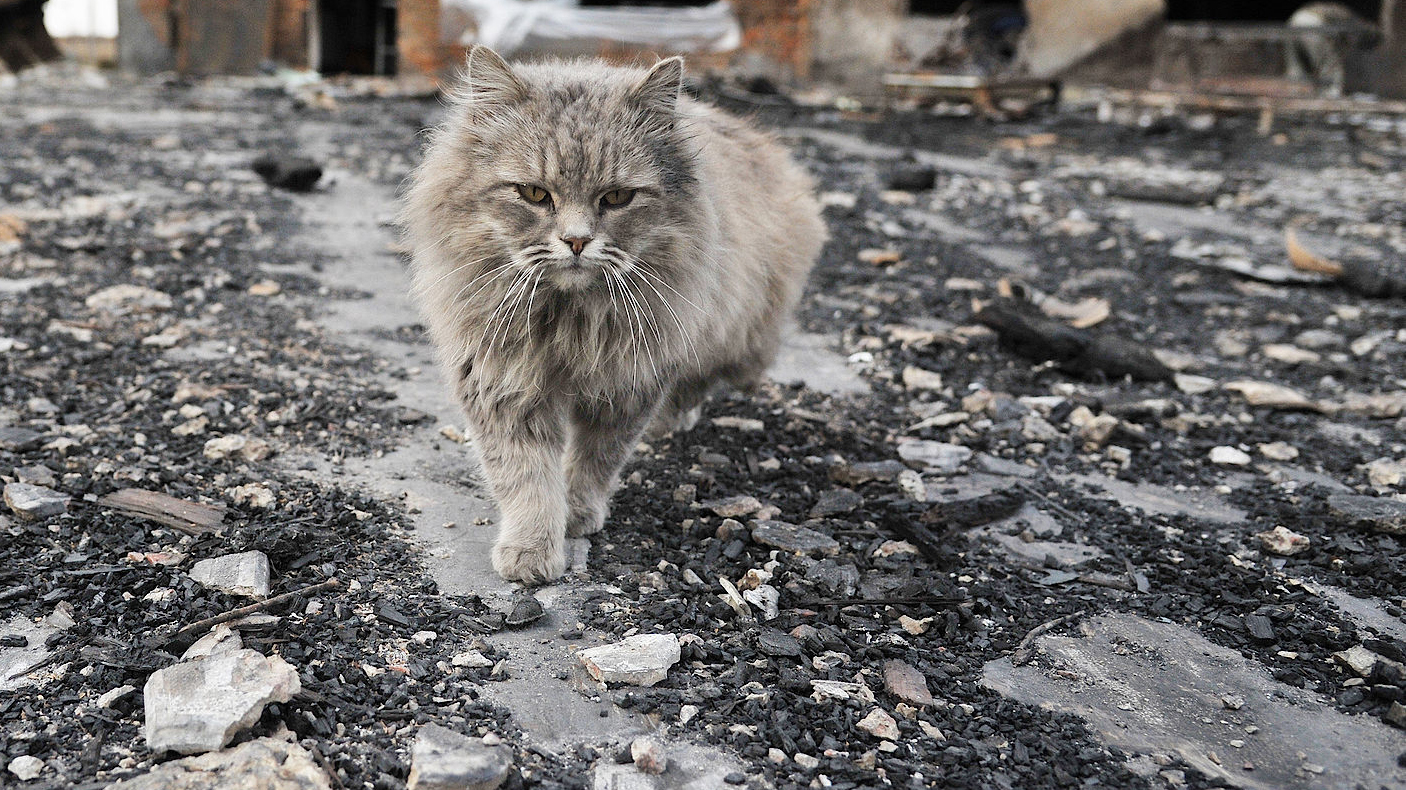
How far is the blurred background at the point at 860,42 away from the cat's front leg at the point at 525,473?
8783 mm

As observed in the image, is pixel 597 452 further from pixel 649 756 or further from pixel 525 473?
pixel 649 756

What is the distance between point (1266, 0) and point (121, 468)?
55.9ft

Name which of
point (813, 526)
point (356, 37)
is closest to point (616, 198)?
point (813, 526)

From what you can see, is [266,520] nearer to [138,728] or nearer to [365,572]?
[365,572]

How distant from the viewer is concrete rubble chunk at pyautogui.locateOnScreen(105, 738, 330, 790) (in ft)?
6.32

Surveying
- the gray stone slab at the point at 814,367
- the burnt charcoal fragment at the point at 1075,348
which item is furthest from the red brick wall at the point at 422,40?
the burnt charcoal fragment at the point at 1075,348

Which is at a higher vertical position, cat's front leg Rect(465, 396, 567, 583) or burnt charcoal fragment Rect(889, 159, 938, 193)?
burnt charcoal fragment Rect(889, 159, 938, 193)

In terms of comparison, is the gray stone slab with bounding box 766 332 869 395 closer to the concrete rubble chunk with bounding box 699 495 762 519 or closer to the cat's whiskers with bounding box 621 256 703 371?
the concrete rubble chunk with bounding box 699 495 762 519

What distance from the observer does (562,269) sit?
2744 mm

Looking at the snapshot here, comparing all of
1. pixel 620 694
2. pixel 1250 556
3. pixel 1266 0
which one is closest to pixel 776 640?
pixel 620 694

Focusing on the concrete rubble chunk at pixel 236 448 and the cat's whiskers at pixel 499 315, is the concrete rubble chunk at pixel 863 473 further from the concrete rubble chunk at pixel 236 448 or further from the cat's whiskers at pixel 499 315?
the concrete rubble chunk at pixel 236 448

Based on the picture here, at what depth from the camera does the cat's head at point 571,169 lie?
275 centimetres

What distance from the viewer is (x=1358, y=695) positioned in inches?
96.2

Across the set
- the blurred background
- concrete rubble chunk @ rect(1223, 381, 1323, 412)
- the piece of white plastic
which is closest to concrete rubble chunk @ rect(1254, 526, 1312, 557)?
concrete rubble chunk @ rect(1223, 381, 1323, 412)
